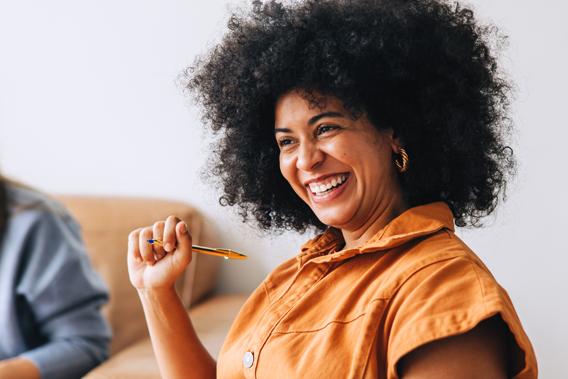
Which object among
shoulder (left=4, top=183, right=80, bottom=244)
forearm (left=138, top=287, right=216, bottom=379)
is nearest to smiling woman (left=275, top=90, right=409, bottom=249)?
forearm (left=138, top=287, right=216, bottom=379)

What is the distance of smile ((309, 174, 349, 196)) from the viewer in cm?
95

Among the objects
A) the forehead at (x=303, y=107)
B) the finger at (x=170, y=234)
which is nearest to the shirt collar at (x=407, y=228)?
the forehead at (x=303, y=107)

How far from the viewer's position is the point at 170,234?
108cm

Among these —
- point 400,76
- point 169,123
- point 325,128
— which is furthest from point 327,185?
point 169,123

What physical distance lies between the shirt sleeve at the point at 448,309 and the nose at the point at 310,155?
0.28 metres

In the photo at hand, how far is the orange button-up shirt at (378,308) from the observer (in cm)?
69

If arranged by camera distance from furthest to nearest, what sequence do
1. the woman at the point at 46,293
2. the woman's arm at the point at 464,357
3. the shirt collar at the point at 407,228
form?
the woman at the point at 46,293 < the shirt collar at the point at 407,228 < the woman's arm at the point at 464,357

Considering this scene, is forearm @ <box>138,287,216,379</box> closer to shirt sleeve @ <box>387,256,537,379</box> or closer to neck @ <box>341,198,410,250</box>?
neck @ <box>341,198,410,250</box>

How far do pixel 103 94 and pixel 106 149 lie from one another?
0.77ft

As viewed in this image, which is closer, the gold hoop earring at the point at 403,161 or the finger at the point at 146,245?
the gold hoop earring at the point at 403,161

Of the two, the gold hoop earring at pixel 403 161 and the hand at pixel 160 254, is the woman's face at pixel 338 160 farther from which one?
the hand at pixel 160 254

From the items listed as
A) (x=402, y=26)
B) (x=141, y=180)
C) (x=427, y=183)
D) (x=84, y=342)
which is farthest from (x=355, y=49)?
(x=141, y=180)

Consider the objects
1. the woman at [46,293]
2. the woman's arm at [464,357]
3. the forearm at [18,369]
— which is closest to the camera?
the woman's arm at [464,357]

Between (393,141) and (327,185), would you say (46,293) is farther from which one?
(393,141)
